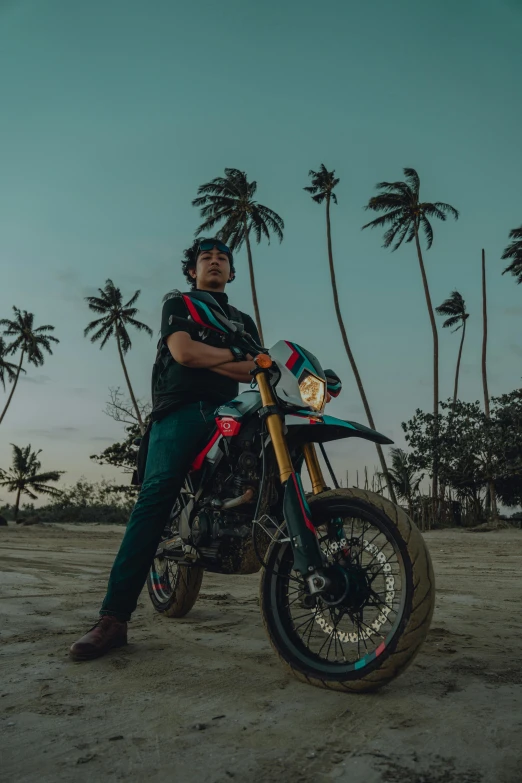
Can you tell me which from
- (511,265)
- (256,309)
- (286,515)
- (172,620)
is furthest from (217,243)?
(511,265)

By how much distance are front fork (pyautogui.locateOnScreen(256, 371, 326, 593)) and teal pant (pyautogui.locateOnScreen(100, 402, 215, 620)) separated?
1.99ft

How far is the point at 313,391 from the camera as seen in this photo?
8.82ft

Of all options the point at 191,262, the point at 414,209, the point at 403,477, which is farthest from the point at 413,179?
the point at 191,262

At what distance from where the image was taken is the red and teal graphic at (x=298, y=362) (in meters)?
2.68

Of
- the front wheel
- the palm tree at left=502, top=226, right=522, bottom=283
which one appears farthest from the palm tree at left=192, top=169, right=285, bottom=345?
the front wheel

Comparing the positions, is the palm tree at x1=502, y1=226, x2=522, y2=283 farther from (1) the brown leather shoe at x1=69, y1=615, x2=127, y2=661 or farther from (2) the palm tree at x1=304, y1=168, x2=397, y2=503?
(1) the brown leather shoe at x1=69, y1=615, x2=127, y2=661

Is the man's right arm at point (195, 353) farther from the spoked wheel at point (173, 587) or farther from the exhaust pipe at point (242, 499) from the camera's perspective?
the spoked wheel at point (173, 587)

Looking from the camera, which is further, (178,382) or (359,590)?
(178,382)

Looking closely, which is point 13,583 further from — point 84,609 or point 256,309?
point 256,309

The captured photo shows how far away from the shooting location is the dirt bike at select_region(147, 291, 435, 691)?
85.1 inches

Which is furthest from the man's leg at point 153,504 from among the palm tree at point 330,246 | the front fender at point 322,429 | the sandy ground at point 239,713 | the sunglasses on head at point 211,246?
the palm tree at point 330,246

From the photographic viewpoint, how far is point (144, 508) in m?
3.02

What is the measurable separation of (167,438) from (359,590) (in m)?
1.33

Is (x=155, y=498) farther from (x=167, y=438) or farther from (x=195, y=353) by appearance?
(x=195, y=353)
